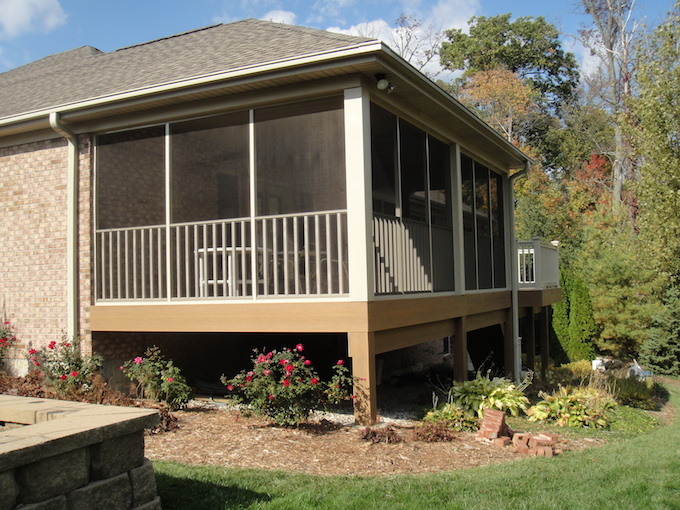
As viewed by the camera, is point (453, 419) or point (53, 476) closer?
point (53, 476)

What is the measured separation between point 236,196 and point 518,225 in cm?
1518

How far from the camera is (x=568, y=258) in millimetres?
24156

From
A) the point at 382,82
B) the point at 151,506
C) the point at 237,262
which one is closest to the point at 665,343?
the point at 237,262

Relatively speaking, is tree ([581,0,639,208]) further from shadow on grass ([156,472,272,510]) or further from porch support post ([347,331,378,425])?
shadow on grass ([156,472,272,510])

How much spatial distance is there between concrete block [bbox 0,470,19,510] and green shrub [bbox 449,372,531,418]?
598cm

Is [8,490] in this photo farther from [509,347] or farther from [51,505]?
[509,347]

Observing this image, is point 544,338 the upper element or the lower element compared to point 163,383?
lower

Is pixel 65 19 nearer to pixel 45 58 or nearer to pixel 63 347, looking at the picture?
pixel 45 58

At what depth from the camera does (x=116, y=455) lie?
3.77 m

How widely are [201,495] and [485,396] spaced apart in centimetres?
503

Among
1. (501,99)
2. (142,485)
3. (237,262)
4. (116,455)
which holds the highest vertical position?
(501,99)

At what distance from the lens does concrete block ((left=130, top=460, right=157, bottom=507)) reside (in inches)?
152

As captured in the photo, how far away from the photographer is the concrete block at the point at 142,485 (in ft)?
12.7

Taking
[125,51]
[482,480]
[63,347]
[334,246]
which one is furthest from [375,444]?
[125,51]
